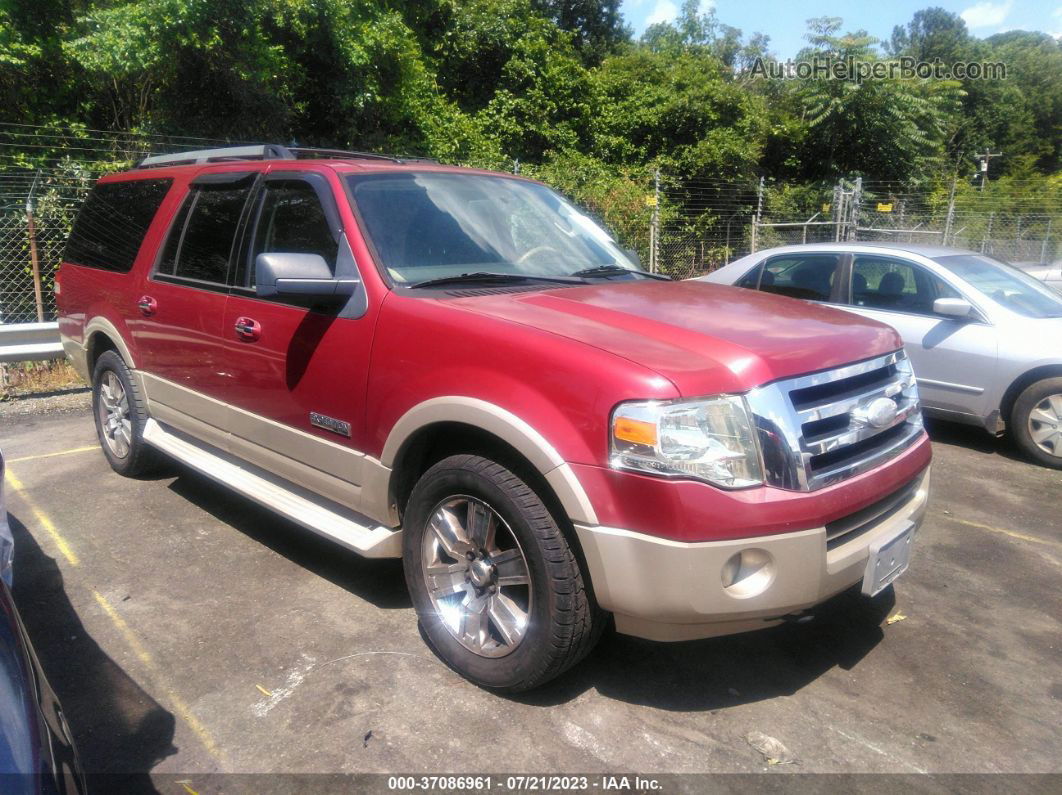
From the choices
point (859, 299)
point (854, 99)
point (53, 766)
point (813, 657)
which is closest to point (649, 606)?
point (813, 657)

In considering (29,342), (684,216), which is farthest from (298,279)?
(684,216)

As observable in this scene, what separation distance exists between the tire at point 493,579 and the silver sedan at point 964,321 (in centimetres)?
476

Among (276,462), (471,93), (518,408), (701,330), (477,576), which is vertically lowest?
(477,576)

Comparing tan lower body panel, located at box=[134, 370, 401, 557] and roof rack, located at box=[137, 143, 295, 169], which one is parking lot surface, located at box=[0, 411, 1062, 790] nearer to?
tan lower body panel, located at box=[134, 370, 401, 557]

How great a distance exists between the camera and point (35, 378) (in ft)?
26.1

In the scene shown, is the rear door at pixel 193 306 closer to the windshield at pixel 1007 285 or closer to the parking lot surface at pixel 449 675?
the parking lot surface at pixel 449 675

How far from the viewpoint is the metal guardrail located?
7.32 m

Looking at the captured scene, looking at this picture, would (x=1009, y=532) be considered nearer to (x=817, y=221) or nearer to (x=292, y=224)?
(x=292, y=224)

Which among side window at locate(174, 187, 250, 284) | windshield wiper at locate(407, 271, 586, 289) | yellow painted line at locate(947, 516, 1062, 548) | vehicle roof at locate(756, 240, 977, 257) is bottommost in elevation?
yellow painted line at locate(947, 516, 1062, 548)

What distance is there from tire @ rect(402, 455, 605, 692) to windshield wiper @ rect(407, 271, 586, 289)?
2.61 feet

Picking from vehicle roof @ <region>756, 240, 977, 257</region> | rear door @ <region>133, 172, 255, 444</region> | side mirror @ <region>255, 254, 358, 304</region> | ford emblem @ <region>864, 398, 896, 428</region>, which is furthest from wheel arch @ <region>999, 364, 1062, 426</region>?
rear door @ <region>133, 172, 255, 444</region>

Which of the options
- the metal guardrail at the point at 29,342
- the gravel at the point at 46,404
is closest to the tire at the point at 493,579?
the gravel at the point at 46,404

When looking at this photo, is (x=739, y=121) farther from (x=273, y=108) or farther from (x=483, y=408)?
(x=483, y=408)

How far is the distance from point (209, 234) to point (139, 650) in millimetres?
2166
